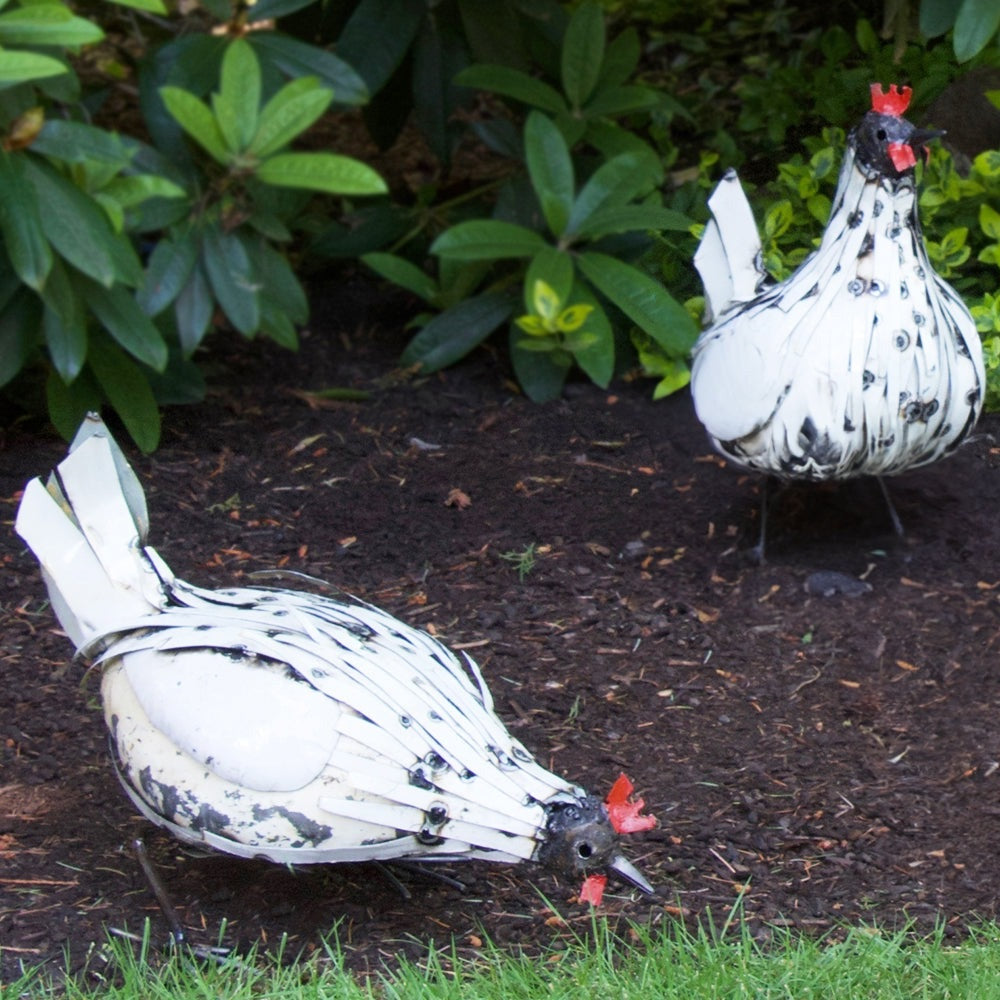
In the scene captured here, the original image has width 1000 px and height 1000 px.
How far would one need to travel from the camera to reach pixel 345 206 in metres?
5.08

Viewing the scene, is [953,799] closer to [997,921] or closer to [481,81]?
[997,921]

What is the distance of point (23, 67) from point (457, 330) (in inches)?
73.9

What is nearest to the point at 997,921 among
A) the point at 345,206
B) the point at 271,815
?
the point at 271,815

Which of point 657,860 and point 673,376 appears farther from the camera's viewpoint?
point 673,376

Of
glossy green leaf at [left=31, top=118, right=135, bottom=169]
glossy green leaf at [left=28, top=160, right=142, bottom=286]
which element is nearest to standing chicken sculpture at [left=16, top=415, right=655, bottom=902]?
glossy green leaf at [left=28, top=160, right=142, bottom=286]

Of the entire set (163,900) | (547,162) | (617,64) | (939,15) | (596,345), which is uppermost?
(939,15)

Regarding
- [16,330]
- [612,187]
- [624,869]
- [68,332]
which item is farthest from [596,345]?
[624,869]

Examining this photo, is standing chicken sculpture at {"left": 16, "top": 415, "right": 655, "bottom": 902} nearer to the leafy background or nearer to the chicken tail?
the chicken tail

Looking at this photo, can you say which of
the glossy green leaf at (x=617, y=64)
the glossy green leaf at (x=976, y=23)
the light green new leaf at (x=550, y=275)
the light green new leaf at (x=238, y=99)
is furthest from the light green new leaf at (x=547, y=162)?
the glossy green leaf at (x=976, y=23)

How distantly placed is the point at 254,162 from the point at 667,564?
1.42 metres

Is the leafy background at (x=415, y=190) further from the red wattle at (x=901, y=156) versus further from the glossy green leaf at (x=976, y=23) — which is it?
the red wattle at (x=901, y=156)

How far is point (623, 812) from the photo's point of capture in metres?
2.12

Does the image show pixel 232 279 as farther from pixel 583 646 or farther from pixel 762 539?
pixel 762 539

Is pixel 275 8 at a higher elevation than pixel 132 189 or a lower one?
higher
